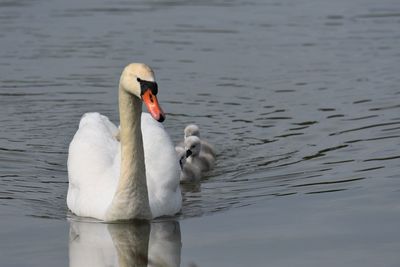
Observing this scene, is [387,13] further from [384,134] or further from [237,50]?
[384,134]

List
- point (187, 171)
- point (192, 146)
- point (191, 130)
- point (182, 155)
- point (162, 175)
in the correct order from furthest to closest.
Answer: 1. point (191, 130)
2. point (192, 146)
3. point (182, 155)
4. point (187, 171)
5. point (162, 175)

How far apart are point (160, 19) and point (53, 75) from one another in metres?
4.00

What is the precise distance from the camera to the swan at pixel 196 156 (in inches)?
497

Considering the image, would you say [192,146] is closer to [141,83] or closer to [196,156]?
[196,156]

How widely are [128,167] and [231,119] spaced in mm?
4383

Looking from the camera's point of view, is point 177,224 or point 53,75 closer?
point 177,224

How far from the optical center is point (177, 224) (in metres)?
10.2

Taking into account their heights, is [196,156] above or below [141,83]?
below

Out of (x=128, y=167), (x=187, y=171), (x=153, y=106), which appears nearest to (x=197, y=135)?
(x=187, y=171)

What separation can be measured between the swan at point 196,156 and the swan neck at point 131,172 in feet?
7.80

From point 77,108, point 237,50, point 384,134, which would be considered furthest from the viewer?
point 237,50

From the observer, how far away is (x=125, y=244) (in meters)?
9.62

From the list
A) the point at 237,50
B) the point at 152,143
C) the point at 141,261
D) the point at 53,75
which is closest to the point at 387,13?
the point at 237,50

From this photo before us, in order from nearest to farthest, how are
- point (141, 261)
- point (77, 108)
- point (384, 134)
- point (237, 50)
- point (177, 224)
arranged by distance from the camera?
point (141, 261) → point (177, 224) → point (384, 134) → point (77, 108) → point (237, 50)
